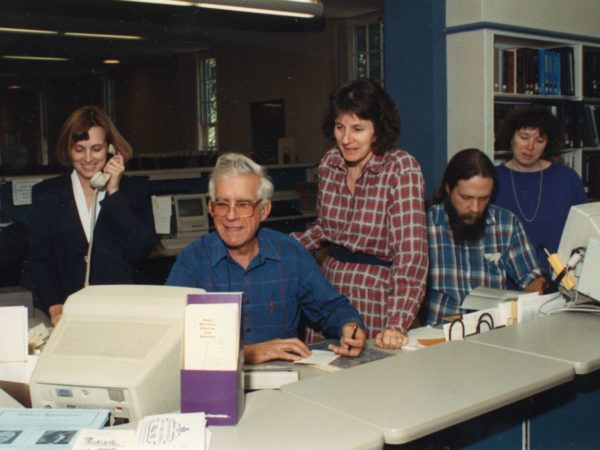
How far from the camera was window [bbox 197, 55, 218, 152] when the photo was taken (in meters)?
10.5

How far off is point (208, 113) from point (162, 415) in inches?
375

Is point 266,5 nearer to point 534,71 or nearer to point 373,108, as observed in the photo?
point 534,71

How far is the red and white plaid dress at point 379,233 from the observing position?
2471 millimetres

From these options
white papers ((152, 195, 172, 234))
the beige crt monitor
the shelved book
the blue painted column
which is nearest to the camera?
the beige crt monitor

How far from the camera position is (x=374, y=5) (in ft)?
25.6

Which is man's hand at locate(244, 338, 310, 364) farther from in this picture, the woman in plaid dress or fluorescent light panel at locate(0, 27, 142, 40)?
fluorescent light panel at locate(0, 27, 142, 40)

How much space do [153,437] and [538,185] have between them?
2.74 meters

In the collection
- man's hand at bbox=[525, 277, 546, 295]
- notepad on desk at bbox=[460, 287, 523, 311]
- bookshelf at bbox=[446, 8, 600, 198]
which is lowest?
man's hand at bbox=[525, 277, 546, 295]

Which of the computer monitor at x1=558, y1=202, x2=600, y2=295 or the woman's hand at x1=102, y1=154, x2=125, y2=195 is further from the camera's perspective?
the woman's hand at x1=102, y1=154, x2=125, y2=195

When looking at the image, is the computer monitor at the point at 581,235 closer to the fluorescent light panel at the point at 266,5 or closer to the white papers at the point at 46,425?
the white papers at the point at 46,425

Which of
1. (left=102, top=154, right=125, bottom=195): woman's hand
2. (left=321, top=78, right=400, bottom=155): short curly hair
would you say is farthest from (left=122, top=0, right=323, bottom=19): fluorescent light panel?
(left=321, top=78, right=400, bottom=155): short curly hair

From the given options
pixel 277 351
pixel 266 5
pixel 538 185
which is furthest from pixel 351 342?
pixel 266 5

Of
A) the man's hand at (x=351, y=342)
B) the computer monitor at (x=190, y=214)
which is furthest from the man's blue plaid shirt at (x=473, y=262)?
the computer monitor at (x=190, y=214)

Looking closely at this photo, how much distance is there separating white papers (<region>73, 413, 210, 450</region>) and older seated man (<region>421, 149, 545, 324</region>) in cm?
→ 168
